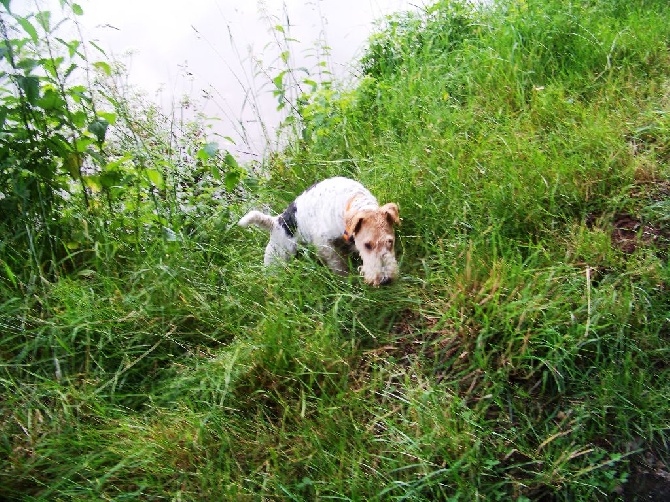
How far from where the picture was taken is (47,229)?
3180mm

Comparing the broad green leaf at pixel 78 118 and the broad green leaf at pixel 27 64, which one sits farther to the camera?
the broad green leaf at pixel 78 118

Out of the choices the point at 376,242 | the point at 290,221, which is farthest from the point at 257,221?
the point at 376,242

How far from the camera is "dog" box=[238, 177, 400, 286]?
9.12 feet

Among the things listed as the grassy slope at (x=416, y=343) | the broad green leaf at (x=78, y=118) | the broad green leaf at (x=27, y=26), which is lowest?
the grassy slope at (x=416, y=343)

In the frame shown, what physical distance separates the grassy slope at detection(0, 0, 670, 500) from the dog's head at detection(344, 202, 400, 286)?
0.42 ft

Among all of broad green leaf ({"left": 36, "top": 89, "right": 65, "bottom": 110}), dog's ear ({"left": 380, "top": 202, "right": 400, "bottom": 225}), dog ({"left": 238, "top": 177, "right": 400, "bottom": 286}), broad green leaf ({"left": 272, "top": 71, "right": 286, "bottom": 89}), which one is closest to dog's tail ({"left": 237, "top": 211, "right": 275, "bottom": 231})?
dog ({"left": 238, "top": 177, "right": 400, "bottom": 286})

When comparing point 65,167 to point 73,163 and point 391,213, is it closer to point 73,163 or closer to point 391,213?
point 73,163

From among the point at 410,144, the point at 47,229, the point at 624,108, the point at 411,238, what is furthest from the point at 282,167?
the point at 624,108

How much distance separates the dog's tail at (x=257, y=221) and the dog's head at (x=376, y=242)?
660mm

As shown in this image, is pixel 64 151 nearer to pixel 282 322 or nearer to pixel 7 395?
pixel 7 395

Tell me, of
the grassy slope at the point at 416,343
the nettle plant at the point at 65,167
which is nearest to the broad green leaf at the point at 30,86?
the nettle plant at the point at 65,167

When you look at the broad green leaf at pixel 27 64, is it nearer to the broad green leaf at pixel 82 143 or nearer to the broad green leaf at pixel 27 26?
the broad green leaf at pixel 27 26

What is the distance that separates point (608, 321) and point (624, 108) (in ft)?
5.65

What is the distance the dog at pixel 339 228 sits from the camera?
2.78m
